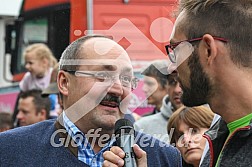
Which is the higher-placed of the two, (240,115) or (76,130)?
(240,115)

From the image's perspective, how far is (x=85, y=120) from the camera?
128 inches

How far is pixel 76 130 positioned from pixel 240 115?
936 mm

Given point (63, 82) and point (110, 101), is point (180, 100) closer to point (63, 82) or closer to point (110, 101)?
point (110, 101)

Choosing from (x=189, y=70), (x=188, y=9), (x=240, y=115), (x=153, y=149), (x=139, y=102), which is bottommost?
(x=139, y=102)

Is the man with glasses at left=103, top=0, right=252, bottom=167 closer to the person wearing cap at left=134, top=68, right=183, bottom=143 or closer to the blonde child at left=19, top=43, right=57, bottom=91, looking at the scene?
the person wearing cap at left=134, top=68, right=183, bottom=143

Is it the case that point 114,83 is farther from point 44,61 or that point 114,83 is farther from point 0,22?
point 0,22

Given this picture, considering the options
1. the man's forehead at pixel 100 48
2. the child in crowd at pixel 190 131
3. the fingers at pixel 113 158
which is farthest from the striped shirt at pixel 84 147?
the child in crowd at pixel 190 131

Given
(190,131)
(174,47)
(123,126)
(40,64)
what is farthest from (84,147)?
(40,64)

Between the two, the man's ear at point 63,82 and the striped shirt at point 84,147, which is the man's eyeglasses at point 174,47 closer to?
the striped shirt at point 84,147

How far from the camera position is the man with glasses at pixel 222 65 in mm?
2605

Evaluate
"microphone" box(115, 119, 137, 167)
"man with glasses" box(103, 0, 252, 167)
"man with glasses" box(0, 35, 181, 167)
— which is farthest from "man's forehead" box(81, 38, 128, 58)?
"man with glasses" box(103, 0, 252, 167)

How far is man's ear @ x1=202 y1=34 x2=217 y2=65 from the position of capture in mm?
2617

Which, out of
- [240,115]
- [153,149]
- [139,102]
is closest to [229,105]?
[240,115]

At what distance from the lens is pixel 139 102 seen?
762 cm
